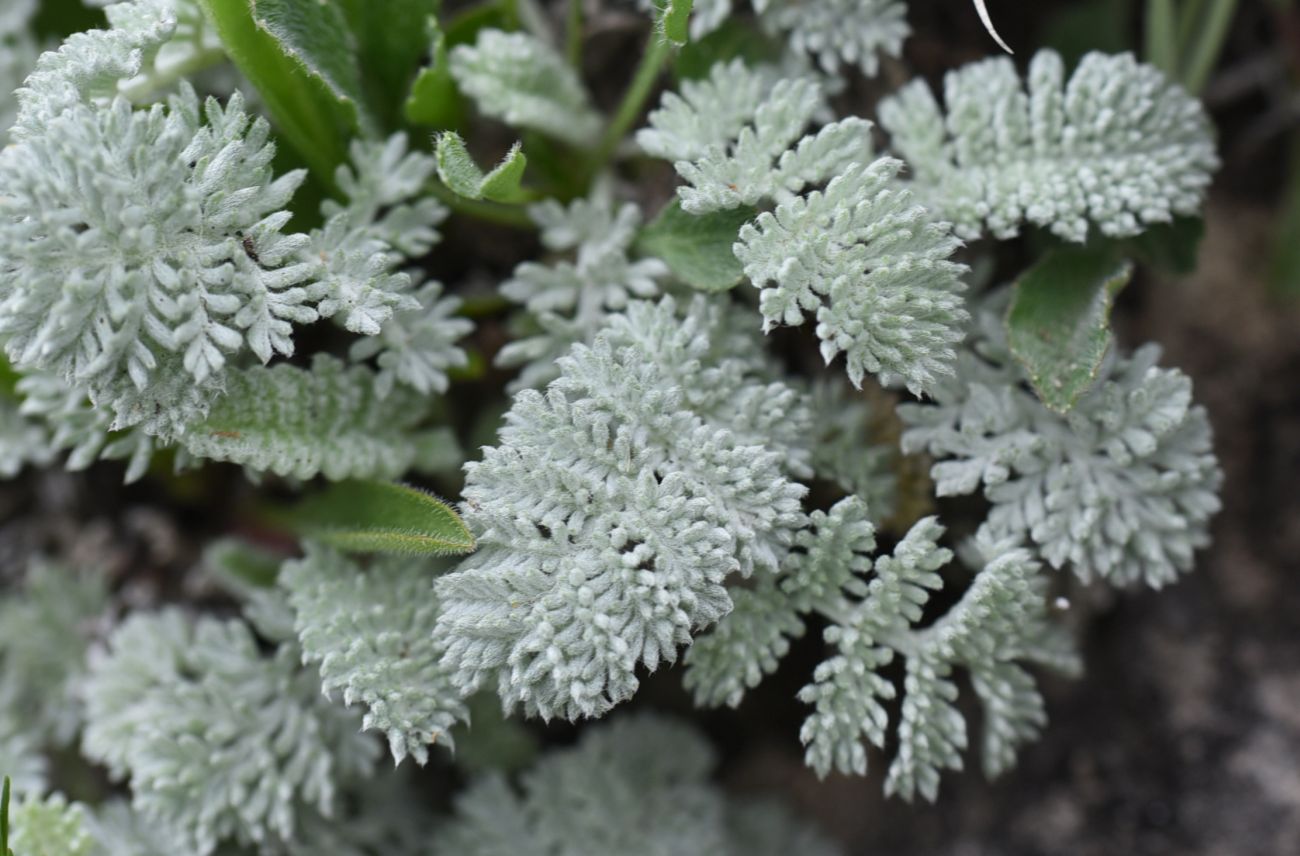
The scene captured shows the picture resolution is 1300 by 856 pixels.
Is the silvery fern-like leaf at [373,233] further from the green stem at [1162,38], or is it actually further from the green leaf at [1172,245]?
the green stem at [1162,38]

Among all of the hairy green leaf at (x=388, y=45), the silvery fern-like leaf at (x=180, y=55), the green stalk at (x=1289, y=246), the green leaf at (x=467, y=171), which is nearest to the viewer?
the green leaf at (x=467, y=171)

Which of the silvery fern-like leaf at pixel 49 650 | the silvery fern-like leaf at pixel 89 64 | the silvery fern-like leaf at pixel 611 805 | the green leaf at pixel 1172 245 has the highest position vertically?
the green leaf at pixel 1172 245

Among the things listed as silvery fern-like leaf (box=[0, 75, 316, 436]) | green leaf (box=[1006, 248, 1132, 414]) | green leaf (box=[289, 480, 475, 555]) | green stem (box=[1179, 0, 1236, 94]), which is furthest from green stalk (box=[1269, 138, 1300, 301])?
silvery fern-like leaf (box=[0, 75, 316, 436])

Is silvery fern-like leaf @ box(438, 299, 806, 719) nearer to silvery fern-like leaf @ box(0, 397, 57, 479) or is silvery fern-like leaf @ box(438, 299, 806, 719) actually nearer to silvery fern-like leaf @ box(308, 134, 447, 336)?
silvery fern-like leaf @ box(308, 134, 447, 336)

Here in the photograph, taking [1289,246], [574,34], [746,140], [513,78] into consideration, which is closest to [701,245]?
[746,140]

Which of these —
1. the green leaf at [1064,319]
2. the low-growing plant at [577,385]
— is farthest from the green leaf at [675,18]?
the green leaf at [1064,319]

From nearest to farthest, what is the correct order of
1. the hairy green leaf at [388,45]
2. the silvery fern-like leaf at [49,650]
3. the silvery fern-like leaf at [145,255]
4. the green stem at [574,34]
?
the silvery fern-like leaf at [145,255] → the hairy green leaf at [388,45] → the green stem at [574,34] → the silvery fern-like leaf at [49,650]

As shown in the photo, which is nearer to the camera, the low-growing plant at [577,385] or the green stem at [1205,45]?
the low-growing plant at [577,385]
